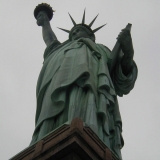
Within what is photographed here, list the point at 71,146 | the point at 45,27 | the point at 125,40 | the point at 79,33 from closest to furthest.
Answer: the point at 71,146 < the point at 125,40 < the point at 79,33 < the point at 45,27

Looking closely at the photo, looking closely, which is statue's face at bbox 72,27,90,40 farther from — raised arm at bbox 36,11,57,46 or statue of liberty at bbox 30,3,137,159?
raised arm at bbox 36,11,57,46

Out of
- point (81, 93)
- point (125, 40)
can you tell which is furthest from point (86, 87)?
point (125, 40)

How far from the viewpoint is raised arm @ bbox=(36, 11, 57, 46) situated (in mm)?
11944

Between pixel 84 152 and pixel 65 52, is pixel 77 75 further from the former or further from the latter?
pixel 84 152

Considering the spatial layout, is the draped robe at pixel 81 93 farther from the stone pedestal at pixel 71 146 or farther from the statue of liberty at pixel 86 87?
the stone pedestal at pixel 71 146

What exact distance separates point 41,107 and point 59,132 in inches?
83.9

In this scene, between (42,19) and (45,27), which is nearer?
(45,27)

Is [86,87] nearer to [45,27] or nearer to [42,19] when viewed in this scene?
[45,27]

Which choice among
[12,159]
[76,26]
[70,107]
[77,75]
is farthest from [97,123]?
[76,26]

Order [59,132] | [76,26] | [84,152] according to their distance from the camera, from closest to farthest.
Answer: [84,152] < [59,132] < [76,26]

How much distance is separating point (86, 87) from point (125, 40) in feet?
6.66

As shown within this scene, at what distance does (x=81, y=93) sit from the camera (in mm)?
7391

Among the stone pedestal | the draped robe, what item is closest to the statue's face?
the draped robe

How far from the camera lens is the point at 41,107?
7.84 metres
